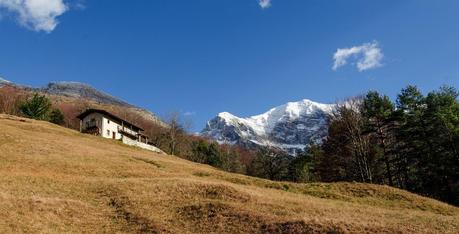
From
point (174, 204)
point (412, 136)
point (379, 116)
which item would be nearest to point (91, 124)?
point (379, 116)

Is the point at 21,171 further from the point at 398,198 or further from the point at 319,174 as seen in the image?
the point at 319,174

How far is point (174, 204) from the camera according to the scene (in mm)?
30188

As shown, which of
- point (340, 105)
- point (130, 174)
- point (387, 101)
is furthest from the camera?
point (340, 105)

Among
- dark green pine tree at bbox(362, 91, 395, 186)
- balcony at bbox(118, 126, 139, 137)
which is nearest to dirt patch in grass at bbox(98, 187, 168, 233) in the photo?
dark green pine tree at bbox(362, 91, 395, 186)

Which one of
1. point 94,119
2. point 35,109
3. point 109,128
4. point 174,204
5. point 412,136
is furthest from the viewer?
point 35,109

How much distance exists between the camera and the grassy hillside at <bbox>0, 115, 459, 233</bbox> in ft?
81.1

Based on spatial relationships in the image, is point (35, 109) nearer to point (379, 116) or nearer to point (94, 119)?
point (94, 119)

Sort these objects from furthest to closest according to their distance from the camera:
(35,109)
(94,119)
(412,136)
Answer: (35,109) < (94,119) < (412,136)

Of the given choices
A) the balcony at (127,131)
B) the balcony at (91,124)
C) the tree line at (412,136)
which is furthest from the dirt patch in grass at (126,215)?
the balcony at (127,131)

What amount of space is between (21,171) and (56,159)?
745 cm

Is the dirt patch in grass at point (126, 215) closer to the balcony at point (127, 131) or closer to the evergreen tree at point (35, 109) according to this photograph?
the balcony at point (127, 131)

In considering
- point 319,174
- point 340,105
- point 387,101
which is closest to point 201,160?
point 319,174

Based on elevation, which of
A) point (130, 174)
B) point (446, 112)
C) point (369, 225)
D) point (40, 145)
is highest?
point (446, 112)

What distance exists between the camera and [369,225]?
953 inches
